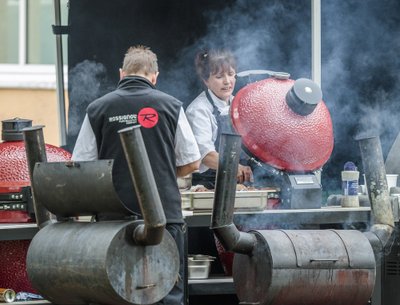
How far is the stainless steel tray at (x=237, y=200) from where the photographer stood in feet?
23.4

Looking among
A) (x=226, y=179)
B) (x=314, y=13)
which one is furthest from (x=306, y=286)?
(x=314, y=13)

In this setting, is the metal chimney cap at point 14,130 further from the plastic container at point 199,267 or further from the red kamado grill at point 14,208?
the plastic container at point 199,267

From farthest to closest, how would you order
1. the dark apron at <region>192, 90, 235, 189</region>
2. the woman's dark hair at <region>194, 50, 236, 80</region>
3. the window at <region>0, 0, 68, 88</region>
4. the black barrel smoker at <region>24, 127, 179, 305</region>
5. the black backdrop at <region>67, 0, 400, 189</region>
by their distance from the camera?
the window at <region>0, 0, 68, 88</region>, the black backdrop at <region>67, 0, 400, 189</region>, the woman's dark hair at <region>194, 50, 236, 80</region>, the dark apron at <region>192, 90, 235, 189</region>, the black barrel smoker at <region>24, 127, 179, 305</region>

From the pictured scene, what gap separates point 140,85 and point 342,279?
1.44 meters

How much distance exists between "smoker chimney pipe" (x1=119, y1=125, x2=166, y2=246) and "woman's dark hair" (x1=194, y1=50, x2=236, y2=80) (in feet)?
5.88

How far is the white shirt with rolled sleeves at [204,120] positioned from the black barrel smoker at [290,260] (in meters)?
0.76

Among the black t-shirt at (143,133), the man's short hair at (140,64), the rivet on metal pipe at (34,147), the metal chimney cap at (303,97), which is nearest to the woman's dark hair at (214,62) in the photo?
the metal chimney cap at (303,97)

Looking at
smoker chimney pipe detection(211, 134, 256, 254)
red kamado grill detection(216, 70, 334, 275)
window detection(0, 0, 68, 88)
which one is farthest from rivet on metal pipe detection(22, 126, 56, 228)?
window detection(0, 0, 68, 88)

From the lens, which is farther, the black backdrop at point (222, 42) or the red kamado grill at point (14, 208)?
the black backdrop at point (222, 42)

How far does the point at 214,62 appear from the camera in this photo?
Result: 7738mm

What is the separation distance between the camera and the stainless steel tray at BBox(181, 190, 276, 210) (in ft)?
23.4

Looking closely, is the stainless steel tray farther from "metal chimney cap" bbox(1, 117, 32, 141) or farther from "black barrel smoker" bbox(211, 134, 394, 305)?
"metal chimney cap" bbox(1, 117, 32, 141)

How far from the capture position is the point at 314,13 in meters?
8.11

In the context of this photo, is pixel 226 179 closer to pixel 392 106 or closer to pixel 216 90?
pixel 216 90
